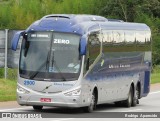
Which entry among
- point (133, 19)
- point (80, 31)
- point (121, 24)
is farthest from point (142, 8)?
point (80, 31)

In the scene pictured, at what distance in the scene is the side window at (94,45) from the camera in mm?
21547

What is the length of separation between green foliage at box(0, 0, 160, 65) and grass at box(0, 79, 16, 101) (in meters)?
28.2

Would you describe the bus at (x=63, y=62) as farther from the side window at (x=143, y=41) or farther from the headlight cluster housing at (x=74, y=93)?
the side window at (x=143, y=41)

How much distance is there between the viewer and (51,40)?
21.3 m

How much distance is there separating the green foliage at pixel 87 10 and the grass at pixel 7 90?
28196mm

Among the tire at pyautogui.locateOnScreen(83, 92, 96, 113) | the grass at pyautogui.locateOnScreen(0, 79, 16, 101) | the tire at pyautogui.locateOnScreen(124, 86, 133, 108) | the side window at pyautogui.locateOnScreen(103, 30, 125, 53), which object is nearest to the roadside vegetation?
the grass at pyautogui.locateOnScreen(0, 79, 16, 101)

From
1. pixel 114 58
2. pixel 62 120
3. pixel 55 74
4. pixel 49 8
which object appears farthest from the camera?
pixel 49 8

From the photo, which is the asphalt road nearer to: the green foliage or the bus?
the bus

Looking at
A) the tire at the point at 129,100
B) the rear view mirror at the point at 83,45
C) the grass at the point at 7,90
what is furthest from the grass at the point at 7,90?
the rear view mirror at the point at 83,45

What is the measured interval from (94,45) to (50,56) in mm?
1583

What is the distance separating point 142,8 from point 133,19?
1396mm

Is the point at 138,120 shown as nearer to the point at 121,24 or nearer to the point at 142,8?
the point at 121,24

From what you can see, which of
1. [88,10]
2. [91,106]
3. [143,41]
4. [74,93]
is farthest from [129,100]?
[88,10]

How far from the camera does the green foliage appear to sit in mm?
61188
